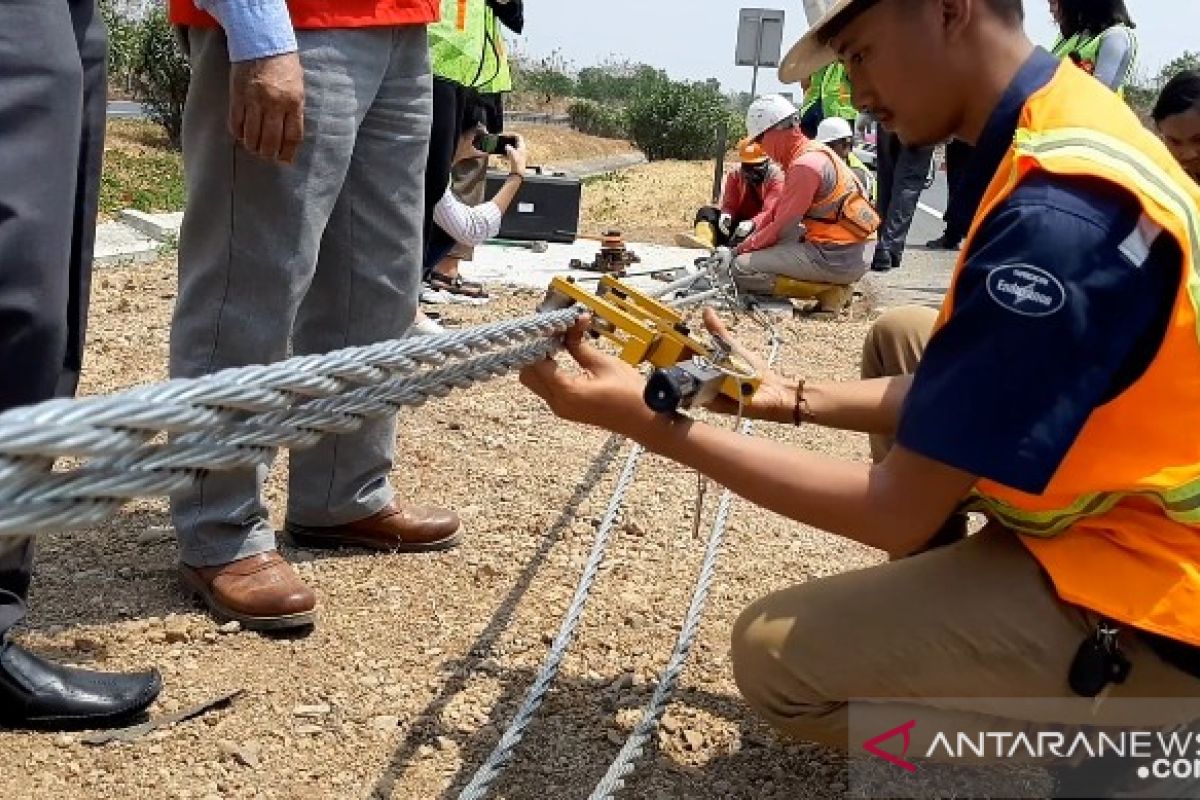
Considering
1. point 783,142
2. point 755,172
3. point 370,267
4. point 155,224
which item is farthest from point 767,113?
point 370,267

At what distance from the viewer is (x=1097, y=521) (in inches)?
65.6

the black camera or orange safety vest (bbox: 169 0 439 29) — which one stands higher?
orange safety vest (bbox: 169 0 439 29)

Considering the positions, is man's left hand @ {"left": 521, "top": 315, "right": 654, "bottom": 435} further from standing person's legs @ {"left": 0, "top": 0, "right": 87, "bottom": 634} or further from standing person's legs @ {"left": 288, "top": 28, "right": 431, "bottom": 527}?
standing person's legs @ {"left": 288, "top": 28, "right": 431, "bottom": 527}

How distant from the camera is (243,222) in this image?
2.21 m

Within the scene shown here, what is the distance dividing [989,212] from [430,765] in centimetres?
122

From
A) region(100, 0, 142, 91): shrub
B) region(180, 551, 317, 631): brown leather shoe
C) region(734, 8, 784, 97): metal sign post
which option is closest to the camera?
region(180, 551, 317, 631): brown leather shoe

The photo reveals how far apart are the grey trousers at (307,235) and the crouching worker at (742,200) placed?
15.7 feet

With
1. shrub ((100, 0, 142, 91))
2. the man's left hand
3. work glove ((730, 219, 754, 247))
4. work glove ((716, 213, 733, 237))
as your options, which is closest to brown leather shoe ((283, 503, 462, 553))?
the man's left hand

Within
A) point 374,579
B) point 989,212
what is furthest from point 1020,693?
point 374,579

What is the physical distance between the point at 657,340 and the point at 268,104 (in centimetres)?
78

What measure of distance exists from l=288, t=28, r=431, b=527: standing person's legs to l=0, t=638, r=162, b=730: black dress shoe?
649 mm

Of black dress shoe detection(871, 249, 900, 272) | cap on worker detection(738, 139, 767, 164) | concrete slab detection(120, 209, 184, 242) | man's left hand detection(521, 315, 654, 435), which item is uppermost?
man's left hand detection(521, 315, 654, 435)

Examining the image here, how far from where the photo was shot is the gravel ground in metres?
1.98

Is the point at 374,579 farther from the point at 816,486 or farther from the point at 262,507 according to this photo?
the point at 816,486
